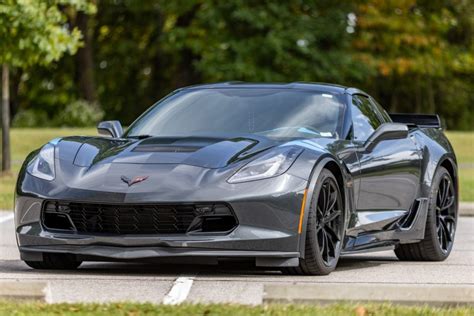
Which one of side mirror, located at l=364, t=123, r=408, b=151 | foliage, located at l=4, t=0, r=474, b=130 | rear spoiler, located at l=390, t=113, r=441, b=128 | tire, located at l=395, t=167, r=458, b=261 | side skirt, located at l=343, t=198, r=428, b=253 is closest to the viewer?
side skirt, located at l=343, t=198, r=428, b=253

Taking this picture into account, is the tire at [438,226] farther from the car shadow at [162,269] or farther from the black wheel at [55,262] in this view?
the black wheel at [55,262]

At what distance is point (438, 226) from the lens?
10773 millimetres

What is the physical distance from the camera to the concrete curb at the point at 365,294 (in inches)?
257

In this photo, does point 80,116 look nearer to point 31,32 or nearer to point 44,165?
point 31,32

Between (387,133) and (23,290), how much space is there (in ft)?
12.7

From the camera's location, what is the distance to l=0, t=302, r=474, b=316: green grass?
630 cm

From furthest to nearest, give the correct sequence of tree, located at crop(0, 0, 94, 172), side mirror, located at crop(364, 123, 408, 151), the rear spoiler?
tree, located at crop(0, 0, 94, 172) < the rear spoiler < side mirror, located at crop(364, 123, 408, 151)

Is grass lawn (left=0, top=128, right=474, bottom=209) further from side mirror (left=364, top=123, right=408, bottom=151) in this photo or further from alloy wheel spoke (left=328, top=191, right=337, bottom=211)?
alloy wheel spoke (left=328, top=191, right=337, bottom=211)

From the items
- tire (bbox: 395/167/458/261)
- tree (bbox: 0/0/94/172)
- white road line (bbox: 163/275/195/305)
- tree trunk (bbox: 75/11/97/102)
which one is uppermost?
white road line (bbox: 163/275/195/305)

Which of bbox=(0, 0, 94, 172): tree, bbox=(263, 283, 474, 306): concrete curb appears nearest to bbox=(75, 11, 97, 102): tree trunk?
bbox=(0, 0, 94, 172): tree

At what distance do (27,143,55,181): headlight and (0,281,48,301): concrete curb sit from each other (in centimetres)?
185

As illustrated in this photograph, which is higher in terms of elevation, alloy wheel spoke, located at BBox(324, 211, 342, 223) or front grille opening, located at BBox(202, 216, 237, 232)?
front grille opening, located at BBox(202, 216, 237, 232)

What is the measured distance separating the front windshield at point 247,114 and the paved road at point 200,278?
3.33 feet

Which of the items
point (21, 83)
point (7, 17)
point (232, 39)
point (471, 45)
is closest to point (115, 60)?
point (21, 83)
